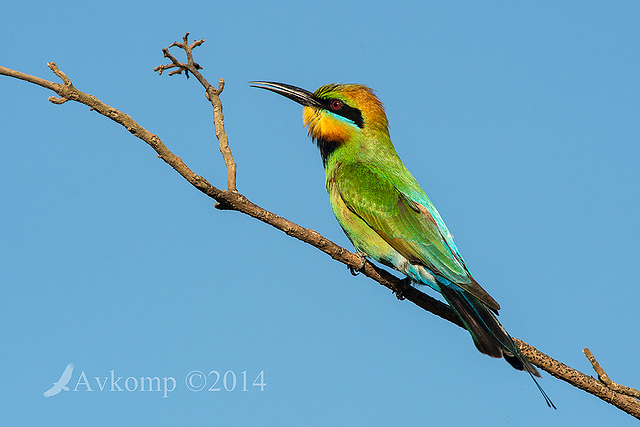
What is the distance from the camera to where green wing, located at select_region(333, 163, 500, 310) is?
134 inches

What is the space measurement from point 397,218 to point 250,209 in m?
1.25

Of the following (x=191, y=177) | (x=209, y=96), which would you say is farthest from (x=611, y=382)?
(x=209, y=96)

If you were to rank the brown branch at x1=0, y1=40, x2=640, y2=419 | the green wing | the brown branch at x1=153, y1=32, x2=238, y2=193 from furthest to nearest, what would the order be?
the green wing, the brown branch at x1=153, y1=32, x2=238, y2=193, the brown branch at x1=0, y1=40, x2=640, y2=419

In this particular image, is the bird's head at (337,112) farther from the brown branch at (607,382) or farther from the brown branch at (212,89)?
the brown branch at (607,382)

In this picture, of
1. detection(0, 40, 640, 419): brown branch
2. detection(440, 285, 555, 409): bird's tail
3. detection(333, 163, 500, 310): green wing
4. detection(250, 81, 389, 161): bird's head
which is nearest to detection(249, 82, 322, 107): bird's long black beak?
detection(250, 81, 389, 161): bird's head

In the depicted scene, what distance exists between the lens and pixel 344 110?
428 cm

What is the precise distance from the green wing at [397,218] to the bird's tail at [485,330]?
0.14 m

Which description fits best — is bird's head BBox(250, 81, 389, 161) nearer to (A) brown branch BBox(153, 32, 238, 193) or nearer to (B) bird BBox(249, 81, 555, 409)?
(B) bird BBox(249, 81, 555, 409)

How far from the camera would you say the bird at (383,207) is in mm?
3062

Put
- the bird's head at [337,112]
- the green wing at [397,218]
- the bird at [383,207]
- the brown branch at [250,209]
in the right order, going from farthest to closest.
Answer: the bird's head at [337,112] < the green wing at [397,218] < the bird at [383,207] < the brown branch at [250,209]

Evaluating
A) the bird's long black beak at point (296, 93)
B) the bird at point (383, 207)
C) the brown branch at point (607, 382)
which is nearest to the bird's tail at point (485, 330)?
the bird at point (383, 207)

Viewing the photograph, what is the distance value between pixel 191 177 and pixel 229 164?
0.97 feet


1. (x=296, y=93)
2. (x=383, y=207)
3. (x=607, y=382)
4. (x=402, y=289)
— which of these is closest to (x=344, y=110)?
(x=296, y=93)

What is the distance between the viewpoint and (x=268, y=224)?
8.78 feet
